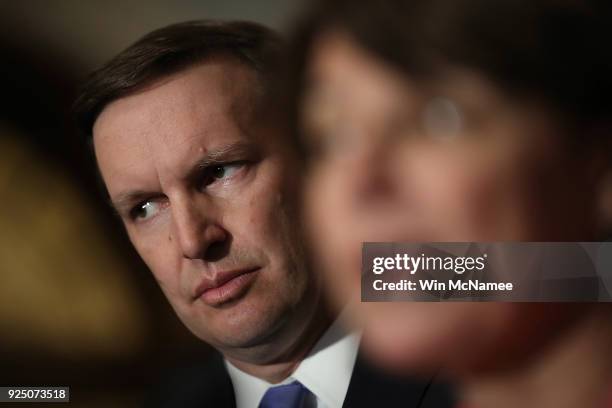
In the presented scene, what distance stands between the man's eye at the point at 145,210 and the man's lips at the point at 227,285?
15 cm

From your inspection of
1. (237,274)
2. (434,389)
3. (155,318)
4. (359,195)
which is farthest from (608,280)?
(155,318)

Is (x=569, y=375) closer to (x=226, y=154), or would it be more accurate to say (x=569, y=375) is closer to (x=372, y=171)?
(x=372, y=171)

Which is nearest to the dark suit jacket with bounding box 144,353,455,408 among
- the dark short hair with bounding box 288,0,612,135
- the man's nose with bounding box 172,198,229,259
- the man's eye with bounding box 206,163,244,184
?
the man's nose with bounding box 172,198,229,259

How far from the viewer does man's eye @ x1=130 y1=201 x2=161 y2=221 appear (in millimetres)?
1477

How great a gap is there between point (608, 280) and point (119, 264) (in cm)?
87

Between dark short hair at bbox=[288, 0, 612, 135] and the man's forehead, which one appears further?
the man's forehead

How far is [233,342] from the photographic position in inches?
59.2

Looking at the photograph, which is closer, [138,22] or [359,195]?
[359,195]

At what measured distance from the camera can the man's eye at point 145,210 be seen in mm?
1477

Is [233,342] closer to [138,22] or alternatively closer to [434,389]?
[434,389]

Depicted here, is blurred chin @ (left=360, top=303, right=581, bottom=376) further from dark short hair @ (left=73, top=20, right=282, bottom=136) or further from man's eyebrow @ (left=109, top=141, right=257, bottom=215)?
dark short hair @ (left=73, top=20, right=282, bottom=136)

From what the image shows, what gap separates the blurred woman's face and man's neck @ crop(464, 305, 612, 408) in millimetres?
41

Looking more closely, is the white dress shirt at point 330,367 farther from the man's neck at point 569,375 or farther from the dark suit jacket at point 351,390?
the man's neck at point 569,375

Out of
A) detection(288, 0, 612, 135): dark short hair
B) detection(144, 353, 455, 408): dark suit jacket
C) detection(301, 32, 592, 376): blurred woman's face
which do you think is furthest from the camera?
detection(144, 353, 455, 408): dark suit jacket
